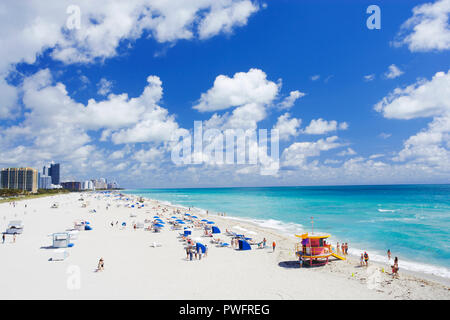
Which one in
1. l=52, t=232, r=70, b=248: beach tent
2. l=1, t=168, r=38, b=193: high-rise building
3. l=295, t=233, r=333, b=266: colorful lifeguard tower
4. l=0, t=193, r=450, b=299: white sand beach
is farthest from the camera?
l=1, t=168, r=38, b=193: high-rise building

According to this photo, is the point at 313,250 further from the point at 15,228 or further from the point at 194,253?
the point at 15,228

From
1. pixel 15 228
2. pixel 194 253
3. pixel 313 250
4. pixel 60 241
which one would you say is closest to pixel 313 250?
pixel 313 250

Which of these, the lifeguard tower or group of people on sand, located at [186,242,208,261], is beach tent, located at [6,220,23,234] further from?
the lifeguard tower

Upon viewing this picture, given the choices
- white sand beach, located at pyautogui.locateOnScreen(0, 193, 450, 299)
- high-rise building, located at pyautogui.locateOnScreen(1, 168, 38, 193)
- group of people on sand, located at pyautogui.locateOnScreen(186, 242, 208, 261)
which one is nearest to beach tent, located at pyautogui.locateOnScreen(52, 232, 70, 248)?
white sand beach, located at pyautogui.locateOnScreen(0, 193, 450, 299)

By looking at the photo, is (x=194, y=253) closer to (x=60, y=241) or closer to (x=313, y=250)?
(x=313, y=250)

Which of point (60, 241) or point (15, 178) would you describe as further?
point (15, 178)

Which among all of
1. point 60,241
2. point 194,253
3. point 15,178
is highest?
point 15,178

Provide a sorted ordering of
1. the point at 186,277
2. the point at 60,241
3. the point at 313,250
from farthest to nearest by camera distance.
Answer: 1. the point at 60,241
2. the point at 313,250
3. the point at 186,277

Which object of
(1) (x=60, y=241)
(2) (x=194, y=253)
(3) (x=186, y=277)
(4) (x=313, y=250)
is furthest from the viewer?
(1) (x=60, y=241)

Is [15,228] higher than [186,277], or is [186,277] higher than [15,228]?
[15,228]

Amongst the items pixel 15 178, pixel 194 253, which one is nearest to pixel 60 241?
pixel 194 253

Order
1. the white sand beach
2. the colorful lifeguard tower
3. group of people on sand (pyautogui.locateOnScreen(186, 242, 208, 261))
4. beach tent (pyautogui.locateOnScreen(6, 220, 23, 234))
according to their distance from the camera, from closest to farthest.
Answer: the white sand beach → the colorful lifeguard tower → group of people on sand (pyautogui.locateOnScreen(186, 242, 208, 261)) → beach tent (pyautogui.locateOnScreen(6, 220, 23, 234))

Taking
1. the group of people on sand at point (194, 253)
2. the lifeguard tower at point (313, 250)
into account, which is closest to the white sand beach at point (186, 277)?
the group of people on sand at point (194, 253)
